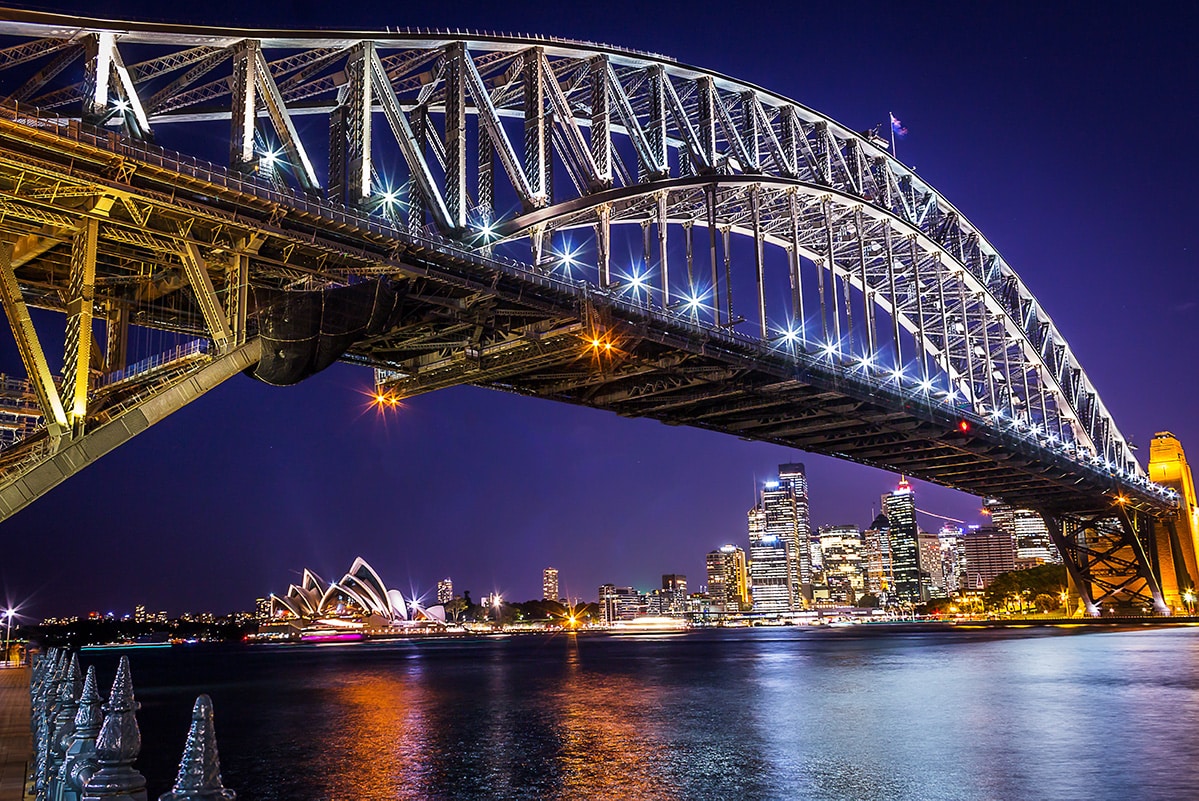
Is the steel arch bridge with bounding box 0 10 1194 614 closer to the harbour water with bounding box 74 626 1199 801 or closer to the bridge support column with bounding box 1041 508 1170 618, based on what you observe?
the harbour water with bounding box 74 626 1199 801

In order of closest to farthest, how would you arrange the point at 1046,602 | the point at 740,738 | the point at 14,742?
the point at 14,742, the point at 740,738, the point at 1046,602

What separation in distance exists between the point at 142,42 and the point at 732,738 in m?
22.3

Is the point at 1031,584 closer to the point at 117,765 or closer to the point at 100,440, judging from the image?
the point at 100,440

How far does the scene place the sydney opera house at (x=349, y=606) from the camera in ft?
519

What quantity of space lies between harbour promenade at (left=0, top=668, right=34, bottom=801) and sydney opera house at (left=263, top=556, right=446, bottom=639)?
138218mm

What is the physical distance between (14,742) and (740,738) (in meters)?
12.9

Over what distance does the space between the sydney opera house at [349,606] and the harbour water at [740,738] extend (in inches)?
4771

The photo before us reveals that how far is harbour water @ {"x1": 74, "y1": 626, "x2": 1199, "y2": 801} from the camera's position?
14273 mm

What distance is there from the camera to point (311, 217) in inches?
1027

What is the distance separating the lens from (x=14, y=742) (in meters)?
13.2

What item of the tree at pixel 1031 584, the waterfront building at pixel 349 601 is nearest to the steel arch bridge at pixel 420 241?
the tree at pixel 1031 584

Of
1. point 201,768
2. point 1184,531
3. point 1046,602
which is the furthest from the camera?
point 1046,602

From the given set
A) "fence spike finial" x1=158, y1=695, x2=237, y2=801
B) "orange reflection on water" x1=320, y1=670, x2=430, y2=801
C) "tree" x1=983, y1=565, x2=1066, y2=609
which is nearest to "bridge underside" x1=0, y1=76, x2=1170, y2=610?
"orange reflection on water" x1=320, y1=670, x2=430, y2=801

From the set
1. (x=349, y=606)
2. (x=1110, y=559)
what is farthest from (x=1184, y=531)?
(x=349, y=606)
